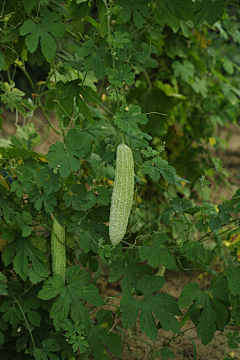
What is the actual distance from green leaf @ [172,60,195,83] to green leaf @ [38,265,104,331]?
2.33m

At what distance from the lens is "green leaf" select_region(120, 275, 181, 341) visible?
1876 millimetres

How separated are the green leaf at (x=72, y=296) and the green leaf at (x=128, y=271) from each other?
13 centimetres

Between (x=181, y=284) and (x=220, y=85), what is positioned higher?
(x=220, y=85)

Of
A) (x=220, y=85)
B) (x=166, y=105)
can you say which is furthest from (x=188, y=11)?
(x=220, y=85)

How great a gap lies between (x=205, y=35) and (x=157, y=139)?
1.27 m

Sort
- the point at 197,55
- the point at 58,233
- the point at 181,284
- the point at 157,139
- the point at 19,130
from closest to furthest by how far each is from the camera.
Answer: the point at 58,233
the point at 19,130
the point at 181,284
the point at 157,139
the point at 197,55

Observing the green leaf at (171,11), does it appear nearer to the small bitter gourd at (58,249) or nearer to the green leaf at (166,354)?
the small bitter gourd at (58,249)

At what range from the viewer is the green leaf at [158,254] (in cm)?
193

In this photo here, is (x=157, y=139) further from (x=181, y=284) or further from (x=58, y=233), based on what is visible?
(x=58, y=233)

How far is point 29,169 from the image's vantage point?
211 centimetres

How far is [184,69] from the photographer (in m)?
3.88

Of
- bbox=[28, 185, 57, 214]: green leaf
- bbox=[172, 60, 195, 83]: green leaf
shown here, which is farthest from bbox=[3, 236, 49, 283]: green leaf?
bbox=[172, 60, 195, 83]: green leaf

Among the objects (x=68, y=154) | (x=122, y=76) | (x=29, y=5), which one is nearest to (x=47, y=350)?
(x=68, y=154)

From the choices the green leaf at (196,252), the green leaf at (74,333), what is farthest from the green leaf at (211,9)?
the green leaf at (74,333)
